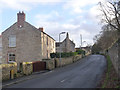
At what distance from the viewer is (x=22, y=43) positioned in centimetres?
2872

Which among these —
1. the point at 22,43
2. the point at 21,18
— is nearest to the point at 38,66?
the point at 22,43

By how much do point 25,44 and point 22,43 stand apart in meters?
0.72

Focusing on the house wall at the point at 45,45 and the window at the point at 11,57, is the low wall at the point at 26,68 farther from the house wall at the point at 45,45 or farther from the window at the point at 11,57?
the window at the point at 11,57

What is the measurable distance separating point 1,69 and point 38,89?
5719 millimetres

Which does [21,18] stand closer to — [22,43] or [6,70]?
[22,43]

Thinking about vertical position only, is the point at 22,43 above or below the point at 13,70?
above

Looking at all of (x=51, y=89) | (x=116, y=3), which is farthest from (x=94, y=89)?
(x=116, y=3)

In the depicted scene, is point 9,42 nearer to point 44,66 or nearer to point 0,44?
point 0,44

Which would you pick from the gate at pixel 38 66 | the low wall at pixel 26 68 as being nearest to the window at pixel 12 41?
the gate at pixel 38 66

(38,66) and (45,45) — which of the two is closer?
(38,66)

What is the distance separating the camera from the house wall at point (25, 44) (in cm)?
2781

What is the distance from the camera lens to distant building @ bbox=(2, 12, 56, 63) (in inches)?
1095

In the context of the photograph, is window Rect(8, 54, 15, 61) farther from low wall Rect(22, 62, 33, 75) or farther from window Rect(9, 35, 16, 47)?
low wall Rect(22, 62, 33, 75)

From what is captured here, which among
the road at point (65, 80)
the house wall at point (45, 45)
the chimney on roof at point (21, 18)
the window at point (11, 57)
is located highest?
the chimney on roof at point (21, 18)
